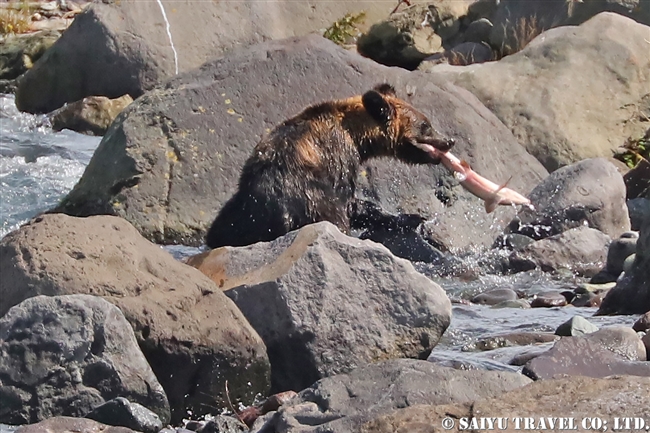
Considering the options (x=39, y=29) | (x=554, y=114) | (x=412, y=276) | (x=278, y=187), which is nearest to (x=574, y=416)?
(x=412, y=276)

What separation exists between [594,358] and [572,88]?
642 cm

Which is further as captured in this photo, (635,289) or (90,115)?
(90,115)

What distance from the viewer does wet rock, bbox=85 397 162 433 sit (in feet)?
13.8

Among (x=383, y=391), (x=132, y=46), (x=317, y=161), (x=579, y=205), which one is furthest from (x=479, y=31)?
(x=383, y=391)

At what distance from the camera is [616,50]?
1130 cm

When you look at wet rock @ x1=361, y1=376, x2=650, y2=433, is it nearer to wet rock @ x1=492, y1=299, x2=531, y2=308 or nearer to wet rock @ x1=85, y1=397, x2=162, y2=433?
wet rock @ x1=85, y1=397, x2=162, y2=433

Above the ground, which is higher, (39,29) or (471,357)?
(471,357)

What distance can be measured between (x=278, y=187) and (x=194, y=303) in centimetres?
241

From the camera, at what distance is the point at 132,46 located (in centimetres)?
1377

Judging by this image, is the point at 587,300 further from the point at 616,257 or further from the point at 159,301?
the point at 159,301

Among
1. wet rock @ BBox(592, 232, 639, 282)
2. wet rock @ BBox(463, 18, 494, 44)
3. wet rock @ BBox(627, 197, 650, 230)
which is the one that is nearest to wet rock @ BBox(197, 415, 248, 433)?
wet rock @ BBox(592, 232, 639, 282)

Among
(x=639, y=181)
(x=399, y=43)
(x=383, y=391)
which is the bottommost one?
(x=399, y=43)

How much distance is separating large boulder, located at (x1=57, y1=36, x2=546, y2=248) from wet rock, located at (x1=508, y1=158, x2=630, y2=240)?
1.14ft

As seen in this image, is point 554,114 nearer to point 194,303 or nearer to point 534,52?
point 534,52
